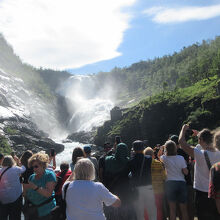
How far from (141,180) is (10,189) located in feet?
10.4

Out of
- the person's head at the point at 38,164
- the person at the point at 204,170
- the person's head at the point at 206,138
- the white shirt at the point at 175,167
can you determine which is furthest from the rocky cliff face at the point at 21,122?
the person's head at the point at 206,138

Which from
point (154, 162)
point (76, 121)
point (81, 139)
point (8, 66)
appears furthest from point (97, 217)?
point (8, 66)

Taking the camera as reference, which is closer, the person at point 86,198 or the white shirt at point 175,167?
the person at point 86,198

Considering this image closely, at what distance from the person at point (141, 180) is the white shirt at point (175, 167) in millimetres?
618

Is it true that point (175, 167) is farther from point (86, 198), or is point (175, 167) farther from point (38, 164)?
point (38, 164)

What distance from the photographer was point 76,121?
13838 centimetres

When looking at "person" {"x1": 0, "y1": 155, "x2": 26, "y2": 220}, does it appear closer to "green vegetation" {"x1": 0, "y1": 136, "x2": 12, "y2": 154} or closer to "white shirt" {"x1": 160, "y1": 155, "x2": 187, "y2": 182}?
"white shirt" {"x1": 160, "y1": 155, "x2": 187, "y2": 182}

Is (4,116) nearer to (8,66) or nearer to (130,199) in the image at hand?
(130,199)

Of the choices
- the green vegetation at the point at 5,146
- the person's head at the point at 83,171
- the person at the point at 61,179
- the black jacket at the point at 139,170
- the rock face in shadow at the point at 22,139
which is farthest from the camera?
the rock face in shadow at the point at 22,139

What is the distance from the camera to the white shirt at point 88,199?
4605 millimetres

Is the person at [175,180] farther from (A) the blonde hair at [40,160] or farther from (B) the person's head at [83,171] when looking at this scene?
(A) the blonde hair at [40,160]

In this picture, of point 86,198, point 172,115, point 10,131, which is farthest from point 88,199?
point 10,131

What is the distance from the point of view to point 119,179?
6.95 meters

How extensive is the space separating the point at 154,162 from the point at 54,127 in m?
140
